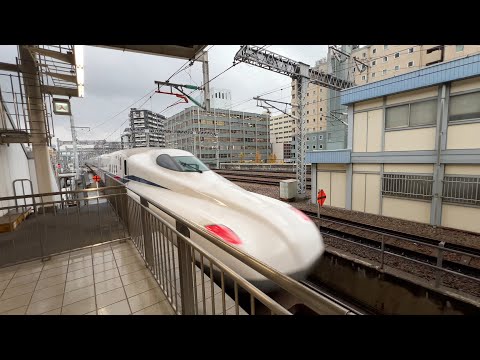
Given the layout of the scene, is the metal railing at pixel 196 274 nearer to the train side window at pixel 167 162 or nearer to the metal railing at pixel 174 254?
the metal railing at pixel 174 254

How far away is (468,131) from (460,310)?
5704mm

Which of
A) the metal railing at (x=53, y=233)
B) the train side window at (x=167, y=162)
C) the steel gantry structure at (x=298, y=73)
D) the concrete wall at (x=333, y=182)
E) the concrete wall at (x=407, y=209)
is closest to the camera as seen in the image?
the metal railing at (x=53, y=233)

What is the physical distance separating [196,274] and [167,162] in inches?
128

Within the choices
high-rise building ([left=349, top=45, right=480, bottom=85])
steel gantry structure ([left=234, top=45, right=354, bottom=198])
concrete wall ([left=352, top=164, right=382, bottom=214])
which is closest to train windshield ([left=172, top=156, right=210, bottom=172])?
steel gantry structure ([left=234, top=45, right=354, bottom=198])

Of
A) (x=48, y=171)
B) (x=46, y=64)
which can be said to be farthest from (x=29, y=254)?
(x=46, y=64)

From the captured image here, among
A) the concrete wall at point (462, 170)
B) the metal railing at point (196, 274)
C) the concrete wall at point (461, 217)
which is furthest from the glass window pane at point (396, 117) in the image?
the metal railing at point (196, 274)

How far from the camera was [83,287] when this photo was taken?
3004 mm

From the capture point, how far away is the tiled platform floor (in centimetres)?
258

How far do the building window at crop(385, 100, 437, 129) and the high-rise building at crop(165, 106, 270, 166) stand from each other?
3416 cm

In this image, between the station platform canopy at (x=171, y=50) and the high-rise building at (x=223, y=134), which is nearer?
the station platform canopy at (x=171, y=50)

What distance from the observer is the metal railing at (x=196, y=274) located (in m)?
0.97

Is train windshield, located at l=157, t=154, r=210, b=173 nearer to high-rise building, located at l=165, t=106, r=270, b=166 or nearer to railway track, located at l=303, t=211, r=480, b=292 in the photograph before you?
railway track, located at l=303, t=211, r=480, b=292

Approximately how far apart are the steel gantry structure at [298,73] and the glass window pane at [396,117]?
3.96 m
